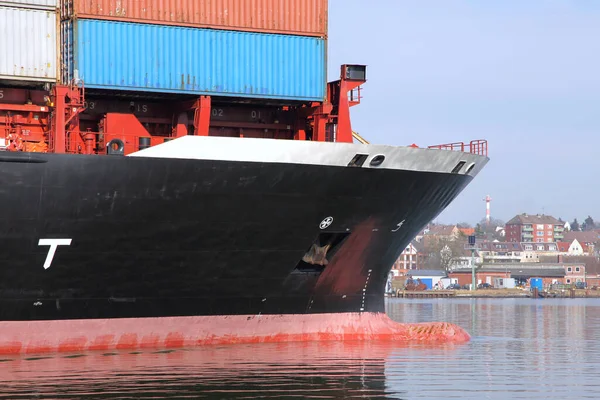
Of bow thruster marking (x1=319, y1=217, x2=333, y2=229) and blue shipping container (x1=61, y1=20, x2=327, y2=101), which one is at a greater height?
blue shipping container (x1=61, y1=20, x2=327, y2=101)

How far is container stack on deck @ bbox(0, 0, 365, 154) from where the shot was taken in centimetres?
2994

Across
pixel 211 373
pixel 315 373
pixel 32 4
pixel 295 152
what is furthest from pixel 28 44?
pixel 315 373

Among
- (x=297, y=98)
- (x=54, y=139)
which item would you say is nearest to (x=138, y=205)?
(x=54, y=139)

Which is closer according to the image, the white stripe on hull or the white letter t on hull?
the white letter t on hull

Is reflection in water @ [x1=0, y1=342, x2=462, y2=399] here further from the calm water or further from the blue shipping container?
the blue shipping container

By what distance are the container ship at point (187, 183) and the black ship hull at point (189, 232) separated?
43mm

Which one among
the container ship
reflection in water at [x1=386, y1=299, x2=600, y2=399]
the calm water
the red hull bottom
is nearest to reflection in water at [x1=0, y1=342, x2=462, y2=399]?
the calm water

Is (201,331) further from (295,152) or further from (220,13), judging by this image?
(220,13)

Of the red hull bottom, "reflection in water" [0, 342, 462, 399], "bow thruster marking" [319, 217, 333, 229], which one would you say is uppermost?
"bow thruster marking" [319, 217, 333, 229]

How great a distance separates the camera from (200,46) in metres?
31.6

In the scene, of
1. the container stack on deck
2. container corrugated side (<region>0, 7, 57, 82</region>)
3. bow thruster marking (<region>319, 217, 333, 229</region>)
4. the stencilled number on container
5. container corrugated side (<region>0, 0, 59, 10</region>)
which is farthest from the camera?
the stencilled number on container

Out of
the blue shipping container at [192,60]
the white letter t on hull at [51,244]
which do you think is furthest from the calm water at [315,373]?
the blue shipping container at [192,60]

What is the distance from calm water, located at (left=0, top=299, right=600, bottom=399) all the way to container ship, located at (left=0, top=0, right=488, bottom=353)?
1455 mm

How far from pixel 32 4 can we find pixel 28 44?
47.7 inches
